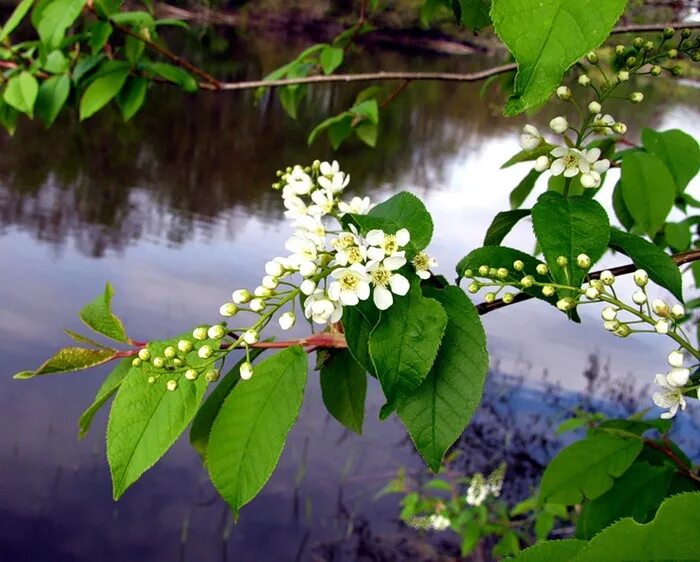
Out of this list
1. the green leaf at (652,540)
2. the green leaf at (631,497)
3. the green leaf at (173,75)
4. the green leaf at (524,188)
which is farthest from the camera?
the green leaf at (173,75)

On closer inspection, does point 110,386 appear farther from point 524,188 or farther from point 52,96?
point 52,96

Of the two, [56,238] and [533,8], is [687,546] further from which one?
[56,238]

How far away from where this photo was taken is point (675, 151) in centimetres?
114

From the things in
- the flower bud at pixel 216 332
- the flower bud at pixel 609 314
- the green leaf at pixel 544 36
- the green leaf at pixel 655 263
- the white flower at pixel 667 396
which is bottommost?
the flower bud at pixel 216 332

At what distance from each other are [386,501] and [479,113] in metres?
8.51

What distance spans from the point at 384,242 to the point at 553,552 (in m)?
0.27

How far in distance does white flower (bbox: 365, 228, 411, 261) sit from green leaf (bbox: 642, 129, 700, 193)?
74 cm

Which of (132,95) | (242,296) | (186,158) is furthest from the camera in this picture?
(186,158)

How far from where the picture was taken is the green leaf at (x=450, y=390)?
507 mm

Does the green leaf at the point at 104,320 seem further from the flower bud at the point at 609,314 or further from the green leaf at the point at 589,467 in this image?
the green leaf at the point at 589,467

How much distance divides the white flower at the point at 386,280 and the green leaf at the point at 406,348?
0.8 inches

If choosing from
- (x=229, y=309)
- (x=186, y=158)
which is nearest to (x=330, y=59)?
(x=229, y=309)

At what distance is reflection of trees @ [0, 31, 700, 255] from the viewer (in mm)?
5527

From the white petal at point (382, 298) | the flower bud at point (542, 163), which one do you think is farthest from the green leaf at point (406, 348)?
the flower bud at point (542, 163)
